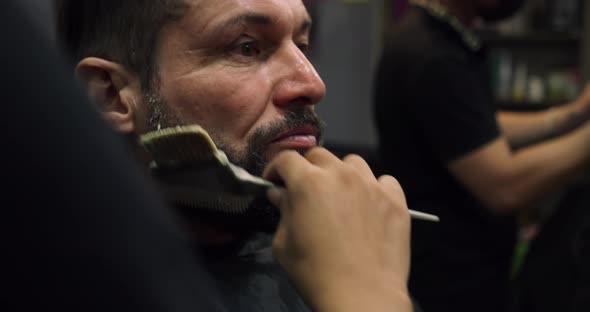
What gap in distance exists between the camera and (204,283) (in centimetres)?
45

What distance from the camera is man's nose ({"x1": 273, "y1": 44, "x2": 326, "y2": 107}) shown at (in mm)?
1007

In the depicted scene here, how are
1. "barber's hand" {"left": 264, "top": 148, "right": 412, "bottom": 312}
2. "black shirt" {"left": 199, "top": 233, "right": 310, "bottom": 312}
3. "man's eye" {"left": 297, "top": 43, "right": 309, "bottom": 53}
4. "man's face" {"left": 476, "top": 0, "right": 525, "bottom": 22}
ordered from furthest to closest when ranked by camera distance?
"man's face" {"left": 476, "top": 0, "right": 525, "bottom": 22} → "man's eye" {"left": 297, "top": 43, "right": 309, "bottom": 53} → "black shirt" {"left": 199, "top": 233, "right": 310, "bottom": 312} → "barber's hand" {"left": 264, "top": 148, "right": 412, "bottom": 312}

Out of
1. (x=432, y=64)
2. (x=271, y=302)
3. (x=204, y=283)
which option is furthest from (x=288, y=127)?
(x=432, y=64)

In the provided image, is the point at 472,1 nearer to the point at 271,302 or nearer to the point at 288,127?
the point at 288,127

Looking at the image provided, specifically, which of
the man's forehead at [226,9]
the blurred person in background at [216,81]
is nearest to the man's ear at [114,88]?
the blurred person in background at [216,81]

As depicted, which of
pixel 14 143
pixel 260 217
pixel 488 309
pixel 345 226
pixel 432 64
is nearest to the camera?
pixel 14 143

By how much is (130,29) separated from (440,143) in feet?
3.07

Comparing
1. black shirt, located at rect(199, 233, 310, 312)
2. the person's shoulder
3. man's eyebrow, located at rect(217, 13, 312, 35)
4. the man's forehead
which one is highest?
the man's forehead

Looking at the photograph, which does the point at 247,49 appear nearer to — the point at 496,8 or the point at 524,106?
the point at 496,8

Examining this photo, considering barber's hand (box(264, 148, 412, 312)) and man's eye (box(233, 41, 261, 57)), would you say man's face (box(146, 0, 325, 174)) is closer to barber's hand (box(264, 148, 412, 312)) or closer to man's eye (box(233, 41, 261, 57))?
man's eye (box(233, 41, 261, 57))

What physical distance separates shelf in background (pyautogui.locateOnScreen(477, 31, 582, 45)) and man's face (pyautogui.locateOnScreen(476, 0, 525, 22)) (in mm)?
2112

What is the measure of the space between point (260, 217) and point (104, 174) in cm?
58

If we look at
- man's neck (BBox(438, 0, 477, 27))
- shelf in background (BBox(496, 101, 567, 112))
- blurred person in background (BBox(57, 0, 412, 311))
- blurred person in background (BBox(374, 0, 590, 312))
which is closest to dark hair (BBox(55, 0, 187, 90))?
blurred person in background (BBox(57, 0, 412, 311))

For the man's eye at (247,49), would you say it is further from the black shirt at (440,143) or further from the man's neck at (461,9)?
the man's neck at (461,9)
